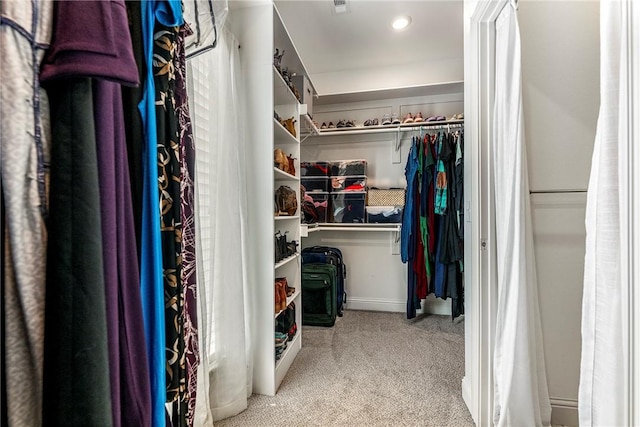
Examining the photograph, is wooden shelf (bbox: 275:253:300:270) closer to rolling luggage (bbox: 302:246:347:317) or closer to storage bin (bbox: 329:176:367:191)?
rolling luggage (bbox: 302:246:347:317)

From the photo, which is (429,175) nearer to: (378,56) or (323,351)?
(378,56)

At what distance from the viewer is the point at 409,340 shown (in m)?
2.38

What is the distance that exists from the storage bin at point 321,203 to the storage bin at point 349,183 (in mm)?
141

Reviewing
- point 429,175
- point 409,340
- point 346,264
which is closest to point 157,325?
point 409,340

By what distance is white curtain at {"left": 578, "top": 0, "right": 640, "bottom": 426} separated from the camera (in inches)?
23.8

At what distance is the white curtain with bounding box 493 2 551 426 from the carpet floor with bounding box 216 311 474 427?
35 centimetres

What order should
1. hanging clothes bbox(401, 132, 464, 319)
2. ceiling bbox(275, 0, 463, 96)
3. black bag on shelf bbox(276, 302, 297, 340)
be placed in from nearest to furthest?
1. black bag on shelf bbox(276, 302, 297, 340)
2. ceiling bbox(275, 0, 463, 96)
3. hanging clothes bbox(401, 132, 464, 319)

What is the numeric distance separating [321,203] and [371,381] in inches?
67.0

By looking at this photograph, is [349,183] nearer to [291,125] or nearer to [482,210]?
[291,125]

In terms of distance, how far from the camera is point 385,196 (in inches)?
118

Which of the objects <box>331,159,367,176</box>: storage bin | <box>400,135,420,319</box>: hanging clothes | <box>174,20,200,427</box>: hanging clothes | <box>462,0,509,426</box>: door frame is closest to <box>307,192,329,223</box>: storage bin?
<box>331,159,367,176</box>: storage bin

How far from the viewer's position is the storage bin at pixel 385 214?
2922 mm

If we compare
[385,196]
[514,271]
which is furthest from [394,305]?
[514,271]

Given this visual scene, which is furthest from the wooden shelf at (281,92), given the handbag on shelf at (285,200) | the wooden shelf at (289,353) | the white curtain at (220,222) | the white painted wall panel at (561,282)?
the wooden shelf at (289,353)
